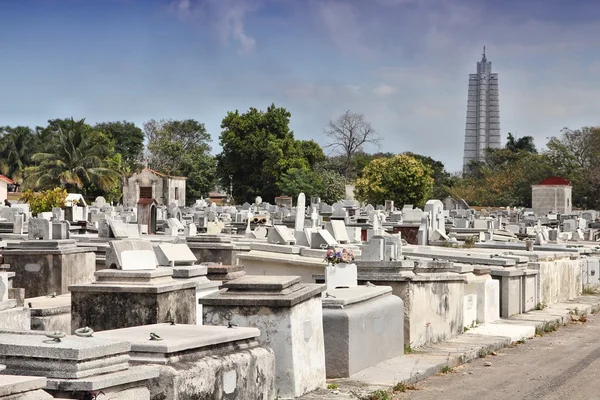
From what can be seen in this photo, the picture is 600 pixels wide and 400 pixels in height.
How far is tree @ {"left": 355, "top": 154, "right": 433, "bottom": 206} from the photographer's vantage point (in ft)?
218

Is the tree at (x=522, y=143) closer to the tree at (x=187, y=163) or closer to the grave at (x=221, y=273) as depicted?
the tree at (x=187, y=163)

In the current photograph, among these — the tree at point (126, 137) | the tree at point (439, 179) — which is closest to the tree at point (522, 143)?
the tree at point (439, 179)

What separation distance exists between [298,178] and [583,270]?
155 feet

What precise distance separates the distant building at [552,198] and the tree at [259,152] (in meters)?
17.0

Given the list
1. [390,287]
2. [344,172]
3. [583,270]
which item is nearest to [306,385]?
[390,287]

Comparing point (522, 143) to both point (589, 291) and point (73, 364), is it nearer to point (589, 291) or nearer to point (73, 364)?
point (589, 291)

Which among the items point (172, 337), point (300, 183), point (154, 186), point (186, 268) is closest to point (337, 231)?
point (186, 268)

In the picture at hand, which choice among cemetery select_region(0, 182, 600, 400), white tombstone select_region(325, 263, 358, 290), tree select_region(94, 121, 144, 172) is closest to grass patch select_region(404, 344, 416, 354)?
cemetery select_region(0, 182, 600, 400)

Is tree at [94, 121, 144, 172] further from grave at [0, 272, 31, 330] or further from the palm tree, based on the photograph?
grave at [0, 272, 31, 330]

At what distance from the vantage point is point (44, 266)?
15.3m

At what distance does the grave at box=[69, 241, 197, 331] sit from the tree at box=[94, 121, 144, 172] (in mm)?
95955

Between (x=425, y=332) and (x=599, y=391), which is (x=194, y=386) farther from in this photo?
(x=425, y=332)

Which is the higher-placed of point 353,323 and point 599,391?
point 353,323

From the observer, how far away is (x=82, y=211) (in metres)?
40.2
